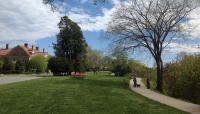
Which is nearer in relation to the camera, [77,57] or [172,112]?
[172,112]

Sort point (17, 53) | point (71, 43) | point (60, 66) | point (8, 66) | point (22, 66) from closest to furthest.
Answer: point (60, 66), point (71, 43), point (8, 66), point (22, 66), point (17, 53)

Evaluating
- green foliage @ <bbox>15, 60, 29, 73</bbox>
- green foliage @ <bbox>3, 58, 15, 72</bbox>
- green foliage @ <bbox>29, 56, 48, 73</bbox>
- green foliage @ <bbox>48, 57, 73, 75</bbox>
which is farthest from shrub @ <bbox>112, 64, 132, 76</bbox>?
green foliage @ <bbox>29, 56, 48, 73</bbox>

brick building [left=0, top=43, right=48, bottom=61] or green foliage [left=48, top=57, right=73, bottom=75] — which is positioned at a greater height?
brick building [left=0, top=43, right=48, bottom=61]

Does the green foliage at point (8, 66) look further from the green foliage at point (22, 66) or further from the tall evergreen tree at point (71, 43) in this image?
the tall evergreen tree at point (71, 43)

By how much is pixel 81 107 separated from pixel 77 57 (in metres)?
72.6

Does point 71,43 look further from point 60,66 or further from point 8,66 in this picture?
point 8,66

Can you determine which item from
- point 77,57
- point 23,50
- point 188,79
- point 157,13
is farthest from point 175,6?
point 23,50

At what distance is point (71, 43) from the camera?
8712cm

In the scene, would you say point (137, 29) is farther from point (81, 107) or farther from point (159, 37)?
point (81, 107)

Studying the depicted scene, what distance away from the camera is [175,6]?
1513 inches

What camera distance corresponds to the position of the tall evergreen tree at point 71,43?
284ft

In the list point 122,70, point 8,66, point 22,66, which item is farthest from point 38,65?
point 122,70

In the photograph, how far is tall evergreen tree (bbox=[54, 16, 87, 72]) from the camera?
3403 inches

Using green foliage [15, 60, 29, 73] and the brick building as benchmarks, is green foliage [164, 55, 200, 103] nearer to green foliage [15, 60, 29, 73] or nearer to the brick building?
green foliage [15, 60, 29, 73]
